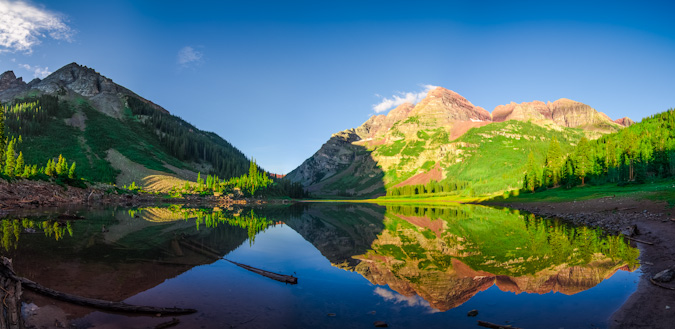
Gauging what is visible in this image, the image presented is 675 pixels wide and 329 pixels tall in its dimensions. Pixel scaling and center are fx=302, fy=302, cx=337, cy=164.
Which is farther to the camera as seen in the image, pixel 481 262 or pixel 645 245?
pixel 645 245

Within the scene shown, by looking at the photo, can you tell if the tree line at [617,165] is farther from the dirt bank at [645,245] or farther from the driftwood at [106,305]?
the driftwood at [106,305]

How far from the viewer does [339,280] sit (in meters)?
17.5

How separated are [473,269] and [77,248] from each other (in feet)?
92.7

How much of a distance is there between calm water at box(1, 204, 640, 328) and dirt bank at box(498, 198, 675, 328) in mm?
595

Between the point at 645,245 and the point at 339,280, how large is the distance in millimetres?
25882

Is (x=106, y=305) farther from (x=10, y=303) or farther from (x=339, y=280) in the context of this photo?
(x=339, y=280)

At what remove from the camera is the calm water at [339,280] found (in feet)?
37.9

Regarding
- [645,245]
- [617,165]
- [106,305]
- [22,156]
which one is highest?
[22,156]

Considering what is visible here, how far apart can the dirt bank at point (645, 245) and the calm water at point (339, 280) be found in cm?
60

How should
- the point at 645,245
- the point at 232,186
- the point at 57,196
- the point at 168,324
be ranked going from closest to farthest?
the point at 168,324 → the point at 645,245 → the point at 57,196 → the point at 232,186

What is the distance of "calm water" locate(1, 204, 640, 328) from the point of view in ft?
37.9

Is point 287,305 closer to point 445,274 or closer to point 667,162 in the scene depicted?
point 445,274

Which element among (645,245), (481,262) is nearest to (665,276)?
(481,262)

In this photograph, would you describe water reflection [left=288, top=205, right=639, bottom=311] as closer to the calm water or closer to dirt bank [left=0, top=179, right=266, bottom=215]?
the calm water
